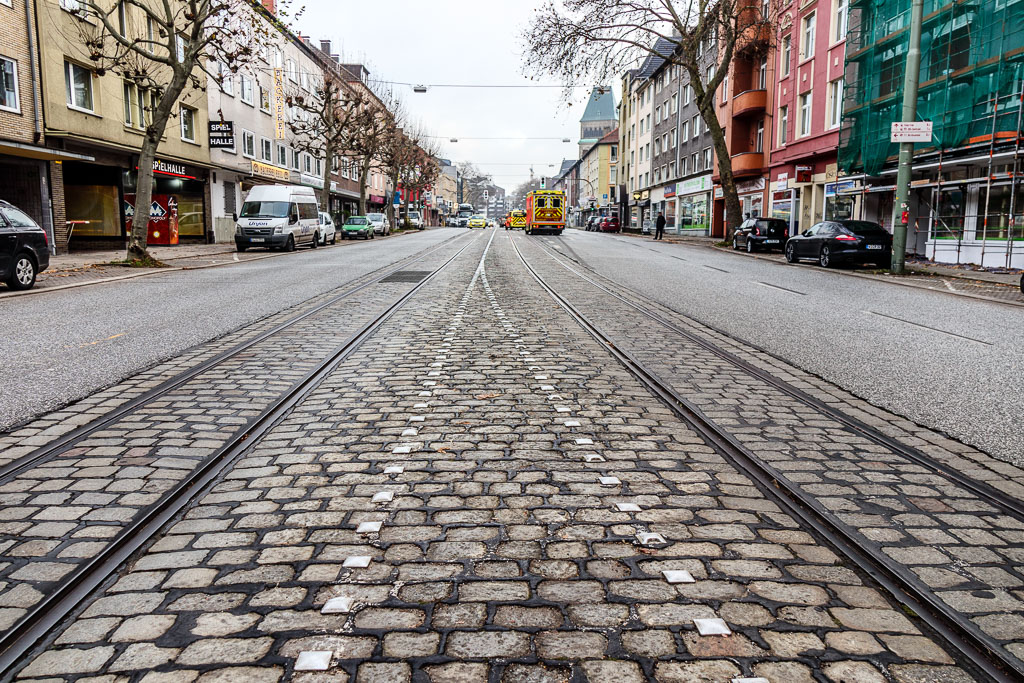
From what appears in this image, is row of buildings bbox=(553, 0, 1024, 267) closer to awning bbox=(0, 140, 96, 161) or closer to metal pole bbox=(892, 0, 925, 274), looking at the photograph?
metal pole bbox=(892, 0, 925, 274)

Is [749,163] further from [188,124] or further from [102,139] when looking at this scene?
[102,139]

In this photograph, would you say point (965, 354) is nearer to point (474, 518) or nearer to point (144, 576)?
point (474, 518)

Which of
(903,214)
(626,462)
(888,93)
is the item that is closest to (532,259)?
(903,214)

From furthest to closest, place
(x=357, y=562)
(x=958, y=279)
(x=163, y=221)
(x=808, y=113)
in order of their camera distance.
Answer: (x=808, y=113) → (x=163, y=221) → (x=958, y=279) → (x=357, y=562)

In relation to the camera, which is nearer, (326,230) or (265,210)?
(265,210)

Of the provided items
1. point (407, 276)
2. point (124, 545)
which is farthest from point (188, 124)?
point (124, 545)

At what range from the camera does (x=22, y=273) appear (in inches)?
570

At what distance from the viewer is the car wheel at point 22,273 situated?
14242mm

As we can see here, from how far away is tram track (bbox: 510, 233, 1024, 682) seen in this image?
2.49 meters

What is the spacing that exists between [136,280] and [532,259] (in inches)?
451

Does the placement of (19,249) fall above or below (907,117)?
below

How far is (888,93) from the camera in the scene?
92.2 ft

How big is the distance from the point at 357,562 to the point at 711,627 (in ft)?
4.46

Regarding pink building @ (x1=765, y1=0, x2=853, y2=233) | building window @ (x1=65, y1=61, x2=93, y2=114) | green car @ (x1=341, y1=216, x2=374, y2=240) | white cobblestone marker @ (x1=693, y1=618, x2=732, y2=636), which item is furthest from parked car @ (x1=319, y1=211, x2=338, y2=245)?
white cobblestone marker @ (x1=693, y1=618, x2=732, y2=636)
